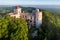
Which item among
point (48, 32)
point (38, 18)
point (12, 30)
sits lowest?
point (48, 32)

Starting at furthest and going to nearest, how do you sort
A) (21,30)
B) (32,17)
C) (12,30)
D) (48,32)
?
(32,17) → (48,32) → (12,30) → (21,30)

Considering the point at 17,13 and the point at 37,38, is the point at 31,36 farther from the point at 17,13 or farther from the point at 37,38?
the point at 17,13

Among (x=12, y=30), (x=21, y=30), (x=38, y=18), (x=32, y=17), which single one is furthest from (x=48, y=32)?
(x=12, y=30)

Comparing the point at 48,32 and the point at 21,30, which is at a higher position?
the point at 21,30

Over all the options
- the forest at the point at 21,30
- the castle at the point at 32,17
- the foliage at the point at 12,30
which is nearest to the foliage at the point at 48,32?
the forest at the point at 21,30

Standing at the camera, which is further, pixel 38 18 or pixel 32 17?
pixel 32 17

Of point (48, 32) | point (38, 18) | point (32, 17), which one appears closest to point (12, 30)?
point (48, 32)

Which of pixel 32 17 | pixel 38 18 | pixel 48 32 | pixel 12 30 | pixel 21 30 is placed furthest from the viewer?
pixel 32 17

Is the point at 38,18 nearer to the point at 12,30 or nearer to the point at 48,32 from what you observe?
the point at 48,32

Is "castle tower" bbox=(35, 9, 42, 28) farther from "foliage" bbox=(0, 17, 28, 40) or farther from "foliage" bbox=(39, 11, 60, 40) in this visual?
"foliage" bbox=(0, 17, 28, 40)

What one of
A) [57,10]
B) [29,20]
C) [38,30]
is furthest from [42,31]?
[57,10]

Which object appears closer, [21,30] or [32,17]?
[21,30]

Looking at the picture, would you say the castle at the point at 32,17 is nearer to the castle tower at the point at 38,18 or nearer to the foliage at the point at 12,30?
the castle tower at the point at 38,18
